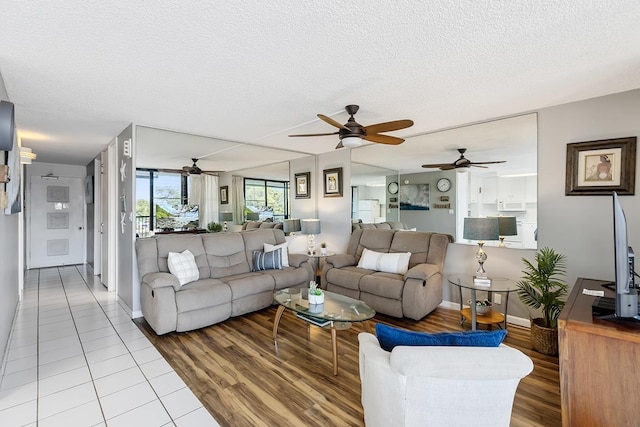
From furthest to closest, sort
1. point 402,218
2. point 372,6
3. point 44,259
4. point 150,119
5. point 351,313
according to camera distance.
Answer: point 44,259, point 402,218, point 150,119, point 351,313, point 372,6

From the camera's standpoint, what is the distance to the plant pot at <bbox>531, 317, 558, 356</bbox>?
2678mm

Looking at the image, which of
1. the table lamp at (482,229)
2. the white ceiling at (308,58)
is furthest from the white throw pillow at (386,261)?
the white ceiling at (308,58)

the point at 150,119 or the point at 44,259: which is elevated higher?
the point at 150,119

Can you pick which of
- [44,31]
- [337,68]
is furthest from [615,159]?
[44,31]

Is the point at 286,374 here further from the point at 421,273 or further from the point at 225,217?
the point at 225,217

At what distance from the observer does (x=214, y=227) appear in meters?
4.52

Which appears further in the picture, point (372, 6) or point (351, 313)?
point (351, 313)

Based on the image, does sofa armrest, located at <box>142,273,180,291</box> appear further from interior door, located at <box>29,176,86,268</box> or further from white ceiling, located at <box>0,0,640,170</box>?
interior door, located at <box>29,176,86,268</box>

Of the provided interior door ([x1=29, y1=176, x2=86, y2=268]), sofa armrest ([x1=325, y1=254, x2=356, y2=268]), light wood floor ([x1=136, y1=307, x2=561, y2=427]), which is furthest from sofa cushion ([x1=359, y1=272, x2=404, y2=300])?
interior door ([x1=29, y1=176, x2=86, y2=268])

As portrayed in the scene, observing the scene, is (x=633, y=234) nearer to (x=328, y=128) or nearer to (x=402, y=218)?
(x=402, y=218)

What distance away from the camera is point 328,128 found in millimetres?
3797

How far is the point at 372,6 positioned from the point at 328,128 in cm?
228

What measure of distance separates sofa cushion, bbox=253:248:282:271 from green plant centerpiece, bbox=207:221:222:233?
2.52 ft

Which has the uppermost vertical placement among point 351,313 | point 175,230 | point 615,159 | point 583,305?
point 615,159
